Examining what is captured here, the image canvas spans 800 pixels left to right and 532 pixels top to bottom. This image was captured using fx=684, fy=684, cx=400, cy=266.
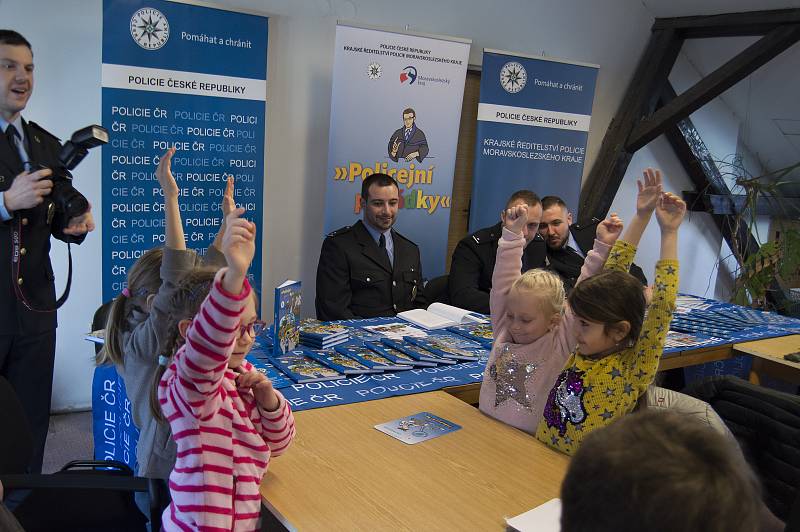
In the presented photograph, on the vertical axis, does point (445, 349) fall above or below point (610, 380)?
below

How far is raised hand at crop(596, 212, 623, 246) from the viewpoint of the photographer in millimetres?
2236

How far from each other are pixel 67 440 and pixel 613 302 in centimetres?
298

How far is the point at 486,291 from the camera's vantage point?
4.19 meters

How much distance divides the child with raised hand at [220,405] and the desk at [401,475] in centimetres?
14

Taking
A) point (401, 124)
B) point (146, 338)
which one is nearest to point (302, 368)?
point (146, 338)

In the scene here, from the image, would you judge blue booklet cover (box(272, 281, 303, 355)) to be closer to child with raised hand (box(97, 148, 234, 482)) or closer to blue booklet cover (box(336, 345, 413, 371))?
blue booklet cover (box(336, 345, 413, 371))

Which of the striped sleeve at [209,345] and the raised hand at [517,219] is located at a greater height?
the raised hand at [517,219]

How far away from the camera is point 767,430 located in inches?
71.7

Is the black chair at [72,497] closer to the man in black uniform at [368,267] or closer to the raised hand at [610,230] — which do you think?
the raised hand at [610,230]

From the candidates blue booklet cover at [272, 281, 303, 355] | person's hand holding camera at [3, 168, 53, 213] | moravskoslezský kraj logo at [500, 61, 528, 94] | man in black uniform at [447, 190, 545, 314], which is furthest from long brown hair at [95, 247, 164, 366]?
moravskoslezský kraj logo at [500, 61, 528, 94]

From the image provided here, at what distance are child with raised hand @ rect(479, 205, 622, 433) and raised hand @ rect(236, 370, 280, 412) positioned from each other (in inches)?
33.5

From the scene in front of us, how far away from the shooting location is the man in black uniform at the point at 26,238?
8.48 ft

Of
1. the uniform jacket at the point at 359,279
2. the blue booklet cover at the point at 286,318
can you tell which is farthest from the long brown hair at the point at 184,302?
the uniform jacket at the point at 359,279

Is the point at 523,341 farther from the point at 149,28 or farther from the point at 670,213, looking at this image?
the point at 149,28
